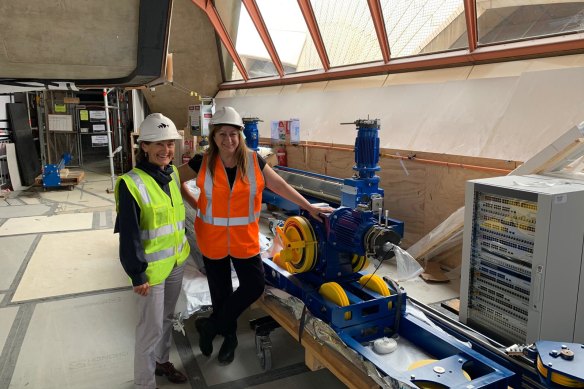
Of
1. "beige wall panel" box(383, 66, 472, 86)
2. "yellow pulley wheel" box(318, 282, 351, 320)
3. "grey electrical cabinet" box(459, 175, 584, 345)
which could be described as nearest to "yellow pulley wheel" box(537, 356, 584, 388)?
"grey electrical cabinet" box(459, 175, 584, 345)

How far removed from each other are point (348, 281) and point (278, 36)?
5.94 meters

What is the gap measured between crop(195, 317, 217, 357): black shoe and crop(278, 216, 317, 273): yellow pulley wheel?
0.57 meters

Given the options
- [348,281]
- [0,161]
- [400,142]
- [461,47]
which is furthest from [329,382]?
[0,161]

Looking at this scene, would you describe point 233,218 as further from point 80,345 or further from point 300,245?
point 80,345

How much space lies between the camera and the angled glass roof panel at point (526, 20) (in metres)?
3.80

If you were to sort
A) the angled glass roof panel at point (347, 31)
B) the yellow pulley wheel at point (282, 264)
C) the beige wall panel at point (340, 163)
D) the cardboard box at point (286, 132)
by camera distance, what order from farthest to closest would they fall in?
the cardboard box at point (286, 132)
the angled glass roof panel at point (347, 31)
the beige wall panel at point (340, 163)
the yellow pulley wheel at point (282, 264)

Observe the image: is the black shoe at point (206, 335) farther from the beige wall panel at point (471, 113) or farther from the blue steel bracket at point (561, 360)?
the beige wall panel at point (471, 113)

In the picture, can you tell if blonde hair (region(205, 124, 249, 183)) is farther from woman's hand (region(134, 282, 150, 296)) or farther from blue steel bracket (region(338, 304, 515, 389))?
blue steel bracket (region(338, 304, 515, 389))

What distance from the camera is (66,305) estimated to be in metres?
3.27

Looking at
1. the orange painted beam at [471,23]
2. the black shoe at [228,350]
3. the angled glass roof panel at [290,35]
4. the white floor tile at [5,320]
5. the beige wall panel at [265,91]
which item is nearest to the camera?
the black shoe at [228,350]

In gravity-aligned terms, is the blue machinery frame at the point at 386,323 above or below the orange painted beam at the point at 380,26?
below

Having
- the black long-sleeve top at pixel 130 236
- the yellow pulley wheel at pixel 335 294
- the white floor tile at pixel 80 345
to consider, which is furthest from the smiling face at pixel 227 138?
the white floor tile at pixel 80 345

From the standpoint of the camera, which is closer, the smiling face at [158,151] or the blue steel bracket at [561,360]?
the blue steel bracket at [561,360]

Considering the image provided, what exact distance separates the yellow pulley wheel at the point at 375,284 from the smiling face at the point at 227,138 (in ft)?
3.30
